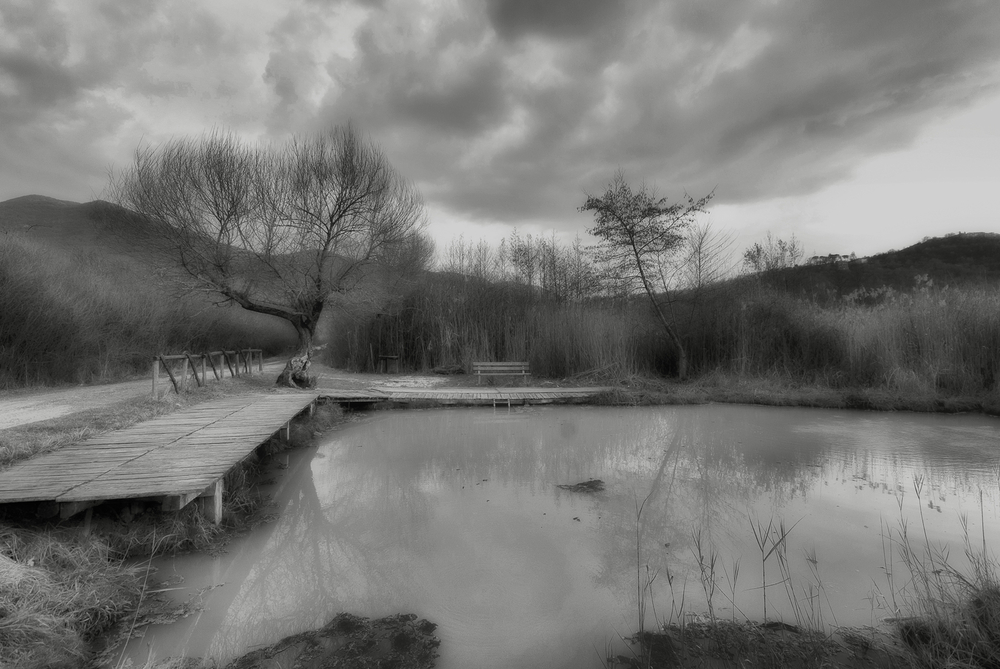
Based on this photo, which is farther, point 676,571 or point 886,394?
point 886,394

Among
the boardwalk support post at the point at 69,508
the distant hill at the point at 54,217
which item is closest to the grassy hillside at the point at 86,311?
the distant hill at the point at 54,217

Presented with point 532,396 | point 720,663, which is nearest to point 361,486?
point 720,663

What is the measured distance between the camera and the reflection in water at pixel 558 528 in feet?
8.66

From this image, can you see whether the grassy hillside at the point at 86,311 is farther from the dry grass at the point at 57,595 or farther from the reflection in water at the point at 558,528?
the dry grass at the point at 57,595

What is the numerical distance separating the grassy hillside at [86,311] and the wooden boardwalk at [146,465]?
5.31 meters

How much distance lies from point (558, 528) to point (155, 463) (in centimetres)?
306

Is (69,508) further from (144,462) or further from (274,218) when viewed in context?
(274,218)

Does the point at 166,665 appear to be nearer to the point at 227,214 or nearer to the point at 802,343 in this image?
the point at 227,214

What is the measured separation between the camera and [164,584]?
291 cm

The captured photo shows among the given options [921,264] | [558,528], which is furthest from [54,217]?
[921,264]

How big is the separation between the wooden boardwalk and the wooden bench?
6.40 meters

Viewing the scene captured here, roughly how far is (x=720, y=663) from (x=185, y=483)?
3163 mm

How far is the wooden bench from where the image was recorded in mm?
11906

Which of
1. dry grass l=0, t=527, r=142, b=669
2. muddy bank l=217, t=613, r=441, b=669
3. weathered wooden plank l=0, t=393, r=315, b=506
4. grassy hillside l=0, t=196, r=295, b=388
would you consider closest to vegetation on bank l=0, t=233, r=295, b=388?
grassy hillside l=0, t=196, r=295, b=388
